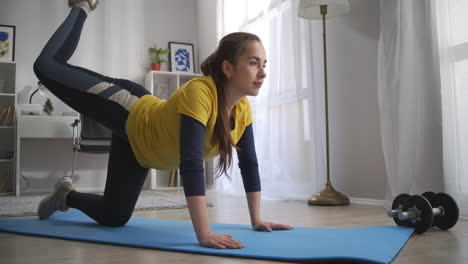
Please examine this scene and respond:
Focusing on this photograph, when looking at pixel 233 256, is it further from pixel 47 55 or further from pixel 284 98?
pixel 284 98

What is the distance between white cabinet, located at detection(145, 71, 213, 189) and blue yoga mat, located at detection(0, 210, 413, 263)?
10.1 feet

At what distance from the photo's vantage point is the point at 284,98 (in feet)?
11.6

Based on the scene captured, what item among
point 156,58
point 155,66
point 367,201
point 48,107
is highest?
point 156,58

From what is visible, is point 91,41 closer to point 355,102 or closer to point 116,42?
point 116,42

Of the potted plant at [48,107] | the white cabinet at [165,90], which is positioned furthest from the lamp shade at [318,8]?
the potted plant at [48,107]

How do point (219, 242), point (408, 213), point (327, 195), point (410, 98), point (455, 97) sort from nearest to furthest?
1. point (219, 242)
2. point (408, 213)
3. point (455, 97)
4. point (410, 98)
5. point (327, 195)

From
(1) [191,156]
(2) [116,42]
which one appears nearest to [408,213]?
(1) [191,156]

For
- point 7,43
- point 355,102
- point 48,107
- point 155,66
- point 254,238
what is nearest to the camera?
point 254,238

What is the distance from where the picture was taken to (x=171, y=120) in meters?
1.50

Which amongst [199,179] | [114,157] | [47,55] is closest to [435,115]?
[199,179]

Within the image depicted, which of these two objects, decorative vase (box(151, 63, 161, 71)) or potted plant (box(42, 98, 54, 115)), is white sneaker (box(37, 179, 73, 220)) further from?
decorative vase (box(151, 63, 161, 71))

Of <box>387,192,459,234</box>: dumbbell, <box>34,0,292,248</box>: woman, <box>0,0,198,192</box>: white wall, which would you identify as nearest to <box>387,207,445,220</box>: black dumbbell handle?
<box>387,192,459,234</box>: dumbbell

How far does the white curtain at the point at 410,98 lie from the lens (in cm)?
222

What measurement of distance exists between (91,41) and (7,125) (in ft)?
4.64
